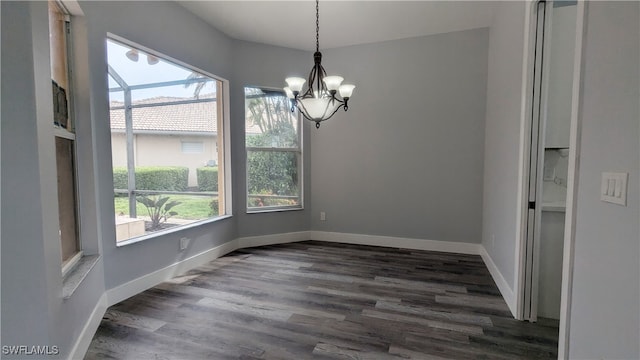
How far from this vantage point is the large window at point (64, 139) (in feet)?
6.54

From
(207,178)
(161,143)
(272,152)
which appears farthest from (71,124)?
(272,152)

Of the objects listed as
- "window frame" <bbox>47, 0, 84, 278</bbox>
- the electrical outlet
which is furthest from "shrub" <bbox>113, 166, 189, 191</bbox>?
the electrical outlet

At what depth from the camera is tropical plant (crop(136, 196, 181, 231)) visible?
3033 mm

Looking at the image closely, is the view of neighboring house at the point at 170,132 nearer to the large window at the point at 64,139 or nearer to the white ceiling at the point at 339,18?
the large window at the point at 64,139

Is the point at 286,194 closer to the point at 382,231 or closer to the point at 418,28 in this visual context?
the point at 382,231

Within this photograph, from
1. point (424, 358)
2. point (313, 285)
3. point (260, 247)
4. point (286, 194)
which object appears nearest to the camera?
point (424, 358)

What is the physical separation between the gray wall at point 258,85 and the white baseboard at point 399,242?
54cm

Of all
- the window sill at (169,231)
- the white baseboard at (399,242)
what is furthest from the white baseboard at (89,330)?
the white baseboard at (399,242)

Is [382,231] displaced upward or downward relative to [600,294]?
downward

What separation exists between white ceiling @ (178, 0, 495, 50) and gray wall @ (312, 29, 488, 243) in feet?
0.92

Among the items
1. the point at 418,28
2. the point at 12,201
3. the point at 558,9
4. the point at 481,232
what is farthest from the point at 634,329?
the point at 418,28

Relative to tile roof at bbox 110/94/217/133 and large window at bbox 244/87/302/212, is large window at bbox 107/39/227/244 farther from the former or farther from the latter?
large window at bbox 244/87/302/212

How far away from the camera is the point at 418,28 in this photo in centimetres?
375

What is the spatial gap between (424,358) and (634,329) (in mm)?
1106
